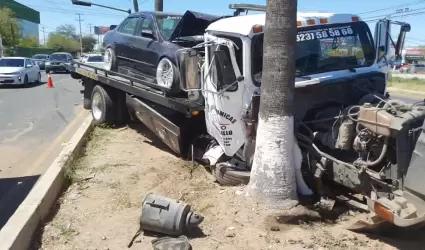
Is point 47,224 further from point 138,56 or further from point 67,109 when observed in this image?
point 67,109

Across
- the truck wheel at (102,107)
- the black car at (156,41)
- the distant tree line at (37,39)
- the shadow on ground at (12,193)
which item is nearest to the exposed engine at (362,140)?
the black car at (156,41)

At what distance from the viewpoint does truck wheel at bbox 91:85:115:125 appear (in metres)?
10.1

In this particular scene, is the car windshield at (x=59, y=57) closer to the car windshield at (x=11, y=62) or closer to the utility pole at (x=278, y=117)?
the car windshield at (x=11, y=62)

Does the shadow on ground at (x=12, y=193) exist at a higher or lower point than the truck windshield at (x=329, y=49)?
lower

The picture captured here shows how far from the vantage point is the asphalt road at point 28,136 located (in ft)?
21.7

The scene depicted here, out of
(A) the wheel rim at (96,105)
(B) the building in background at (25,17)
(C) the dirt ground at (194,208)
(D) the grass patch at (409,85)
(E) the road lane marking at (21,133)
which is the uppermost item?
(B) the building in background at (25,17)

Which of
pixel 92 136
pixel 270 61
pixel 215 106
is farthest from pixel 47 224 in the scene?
pixel 92 136

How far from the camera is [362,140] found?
15.4ft

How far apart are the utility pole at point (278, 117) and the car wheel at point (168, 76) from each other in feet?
8.76

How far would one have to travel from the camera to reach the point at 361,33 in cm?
634

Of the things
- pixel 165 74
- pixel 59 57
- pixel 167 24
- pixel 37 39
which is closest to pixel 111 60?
pixel 167 24

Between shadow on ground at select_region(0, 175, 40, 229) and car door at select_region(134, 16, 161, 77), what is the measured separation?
300 cm

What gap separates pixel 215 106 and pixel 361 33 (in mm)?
2302

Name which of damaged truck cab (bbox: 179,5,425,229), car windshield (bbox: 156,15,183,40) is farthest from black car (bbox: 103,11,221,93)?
damaged truck cab (bbox: 179,5,425,229)
